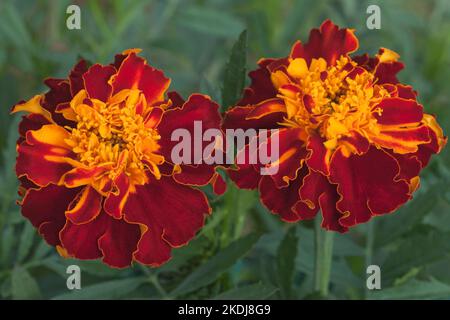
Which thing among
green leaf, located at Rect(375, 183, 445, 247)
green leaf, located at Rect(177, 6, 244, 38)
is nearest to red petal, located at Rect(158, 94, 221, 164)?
green leaf, located at Rect(375, 183, 445, 247)

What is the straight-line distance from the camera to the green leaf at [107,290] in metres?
0.79

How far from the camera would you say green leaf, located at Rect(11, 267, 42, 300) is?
2.63 ft

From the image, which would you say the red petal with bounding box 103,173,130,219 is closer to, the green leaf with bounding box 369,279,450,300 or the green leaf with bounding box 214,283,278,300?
the green leaf with bounding box 214,283,278,300

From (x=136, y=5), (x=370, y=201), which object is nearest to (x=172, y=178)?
(x=370, y=201)

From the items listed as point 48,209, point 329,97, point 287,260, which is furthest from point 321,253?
point 48,209

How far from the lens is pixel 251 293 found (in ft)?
2.45

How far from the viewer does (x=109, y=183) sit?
25.7 inches

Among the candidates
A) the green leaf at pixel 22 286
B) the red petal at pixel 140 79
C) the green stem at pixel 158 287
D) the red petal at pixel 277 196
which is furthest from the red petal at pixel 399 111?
the green leaf at pixel 22 286

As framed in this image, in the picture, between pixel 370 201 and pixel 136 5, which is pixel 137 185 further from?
pixel 136 5

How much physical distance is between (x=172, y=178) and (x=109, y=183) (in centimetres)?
6

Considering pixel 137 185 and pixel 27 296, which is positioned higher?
pixel 137 185

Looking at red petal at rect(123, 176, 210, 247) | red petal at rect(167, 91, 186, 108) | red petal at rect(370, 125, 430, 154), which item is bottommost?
red petal at rect(123, 176, 210, 247)

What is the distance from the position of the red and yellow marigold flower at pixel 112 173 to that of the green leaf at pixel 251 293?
0.12 meters

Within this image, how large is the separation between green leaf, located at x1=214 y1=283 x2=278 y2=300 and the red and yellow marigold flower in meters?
0.12
